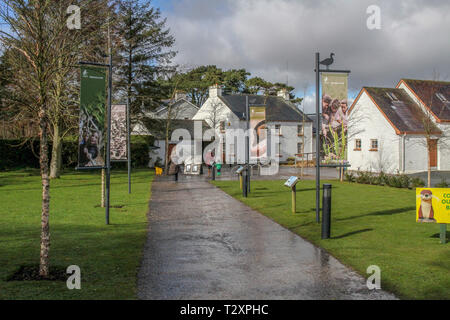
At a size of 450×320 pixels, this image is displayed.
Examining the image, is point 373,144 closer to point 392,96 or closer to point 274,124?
point 392,96

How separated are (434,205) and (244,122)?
4110 centimetres

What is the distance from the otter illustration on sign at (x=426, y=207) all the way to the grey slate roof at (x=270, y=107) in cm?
3980

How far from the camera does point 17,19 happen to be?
7.10 meters

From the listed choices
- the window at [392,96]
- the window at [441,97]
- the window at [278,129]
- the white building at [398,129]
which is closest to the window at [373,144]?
the white building at [398,129]

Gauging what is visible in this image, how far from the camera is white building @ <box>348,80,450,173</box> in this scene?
33.6 m

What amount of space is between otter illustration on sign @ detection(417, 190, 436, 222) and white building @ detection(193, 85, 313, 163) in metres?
38.8

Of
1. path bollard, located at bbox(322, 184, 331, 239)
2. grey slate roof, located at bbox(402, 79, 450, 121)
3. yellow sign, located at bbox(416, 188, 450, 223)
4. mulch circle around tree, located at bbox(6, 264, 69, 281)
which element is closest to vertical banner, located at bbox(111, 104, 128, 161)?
path bollard, located at bbox(322, 184, 331, 239)

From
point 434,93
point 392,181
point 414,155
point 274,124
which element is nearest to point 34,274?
point 392,181

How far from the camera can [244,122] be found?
4991cm

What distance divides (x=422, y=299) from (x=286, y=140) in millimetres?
45908

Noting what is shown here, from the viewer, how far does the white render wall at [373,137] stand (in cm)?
3397

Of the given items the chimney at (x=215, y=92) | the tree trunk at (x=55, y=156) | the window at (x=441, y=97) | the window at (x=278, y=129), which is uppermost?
the chimney at (x=215, y=92)

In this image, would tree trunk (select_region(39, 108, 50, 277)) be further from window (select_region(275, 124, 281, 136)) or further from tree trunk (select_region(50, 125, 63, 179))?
window (select_region(275, 124, 281, 136))

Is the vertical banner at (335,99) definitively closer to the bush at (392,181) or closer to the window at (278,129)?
the bush at (392,181)
